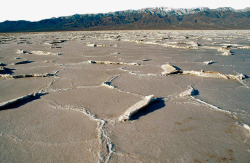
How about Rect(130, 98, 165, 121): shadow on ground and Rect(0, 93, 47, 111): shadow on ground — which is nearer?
Rect(130, 98, 165, 121): shadow on ground

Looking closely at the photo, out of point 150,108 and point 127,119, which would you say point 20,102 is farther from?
point 150,108

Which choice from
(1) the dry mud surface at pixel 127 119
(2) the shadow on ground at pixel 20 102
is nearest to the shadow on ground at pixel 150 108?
(1) the dry mud surface at pixel 127 119

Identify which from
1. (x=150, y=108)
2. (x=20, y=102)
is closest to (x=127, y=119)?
(x=150, y=108)

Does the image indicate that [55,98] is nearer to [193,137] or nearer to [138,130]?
[138,130]

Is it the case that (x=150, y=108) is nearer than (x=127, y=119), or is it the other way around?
(x=127, y=119)

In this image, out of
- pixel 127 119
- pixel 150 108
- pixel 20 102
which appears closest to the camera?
pixel 127 119

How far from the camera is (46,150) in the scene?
1590 mm

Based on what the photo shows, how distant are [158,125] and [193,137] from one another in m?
0.37

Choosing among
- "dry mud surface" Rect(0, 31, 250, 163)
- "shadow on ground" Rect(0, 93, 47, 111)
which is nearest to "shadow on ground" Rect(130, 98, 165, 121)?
"dry mud surface" Rect(0, 31, 250, 163)

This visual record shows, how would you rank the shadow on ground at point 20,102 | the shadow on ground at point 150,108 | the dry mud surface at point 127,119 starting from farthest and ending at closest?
the shadow on ground at point 20,102
the shadow on ground at point 150,108
the dry mud surface at point 127,119

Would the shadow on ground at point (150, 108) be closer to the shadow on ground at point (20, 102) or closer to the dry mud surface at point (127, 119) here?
the dry mud surface at point (127, 119)

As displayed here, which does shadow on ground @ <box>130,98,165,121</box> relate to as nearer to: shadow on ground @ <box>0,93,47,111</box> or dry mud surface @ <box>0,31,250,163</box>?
dry mud surface @ <box>0,31,250,163</box>

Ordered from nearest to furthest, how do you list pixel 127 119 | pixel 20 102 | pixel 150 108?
pixel 127 119
pixel 150 108
pixel 20 102

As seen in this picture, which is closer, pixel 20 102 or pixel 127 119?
pixel 127 119
